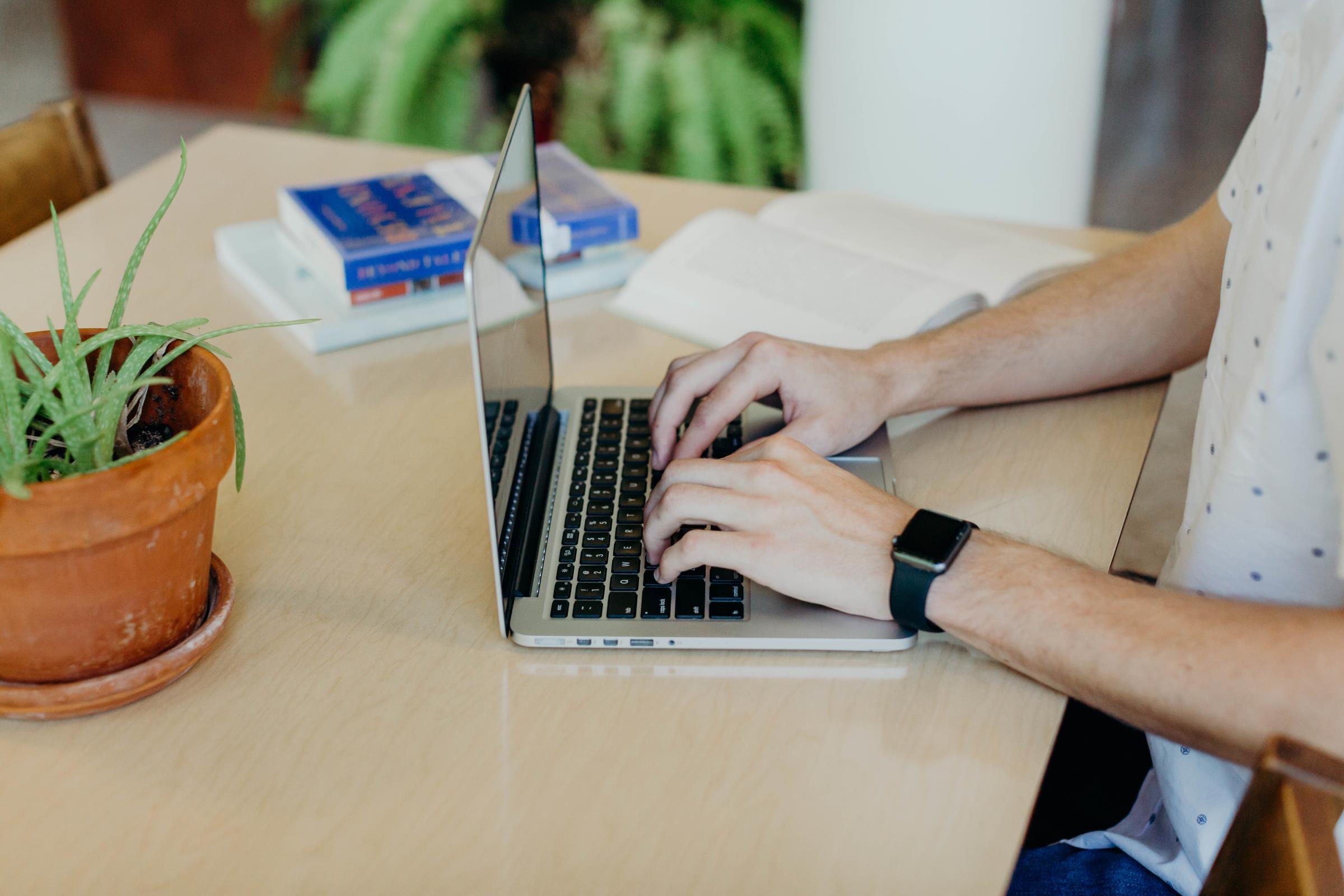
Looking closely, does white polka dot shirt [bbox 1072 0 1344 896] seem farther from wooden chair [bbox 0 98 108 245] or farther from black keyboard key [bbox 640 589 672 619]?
wooden chair [bbox 0 98 108 245]

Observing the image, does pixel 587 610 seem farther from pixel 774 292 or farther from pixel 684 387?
pixel 774 292

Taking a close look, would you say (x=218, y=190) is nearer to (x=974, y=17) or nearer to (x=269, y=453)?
(x=269, y=453)

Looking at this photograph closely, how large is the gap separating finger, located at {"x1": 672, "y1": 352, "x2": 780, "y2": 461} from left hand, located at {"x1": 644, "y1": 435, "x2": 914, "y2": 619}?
8cm

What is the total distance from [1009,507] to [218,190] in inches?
40.9

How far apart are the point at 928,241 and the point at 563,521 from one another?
1.95 ft

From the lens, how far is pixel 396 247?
1098 millimetres

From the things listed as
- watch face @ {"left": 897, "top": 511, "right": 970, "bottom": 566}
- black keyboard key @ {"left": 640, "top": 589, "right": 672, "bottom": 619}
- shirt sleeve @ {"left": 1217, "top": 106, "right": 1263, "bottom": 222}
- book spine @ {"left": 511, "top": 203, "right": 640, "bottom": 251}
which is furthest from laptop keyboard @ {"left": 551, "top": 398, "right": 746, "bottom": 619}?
shirt sleeve @ {"left": 1217, "top": 106, "right": 1263, "bottom": 222}

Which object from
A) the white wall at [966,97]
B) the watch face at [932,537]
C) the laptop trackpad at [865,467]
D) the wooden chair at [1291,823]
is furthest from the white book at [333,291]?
the white wall at [966,97]

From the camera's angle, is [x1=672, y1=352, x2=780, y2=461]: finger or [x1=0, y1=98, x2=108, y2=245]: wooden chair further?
[x1=0, y1=98, x2=108, y2=245]: wooden chair

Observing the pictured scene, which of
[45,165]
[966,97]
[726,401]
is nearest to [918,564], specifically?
[726,401]

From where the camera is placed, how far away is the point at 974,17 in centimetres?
211

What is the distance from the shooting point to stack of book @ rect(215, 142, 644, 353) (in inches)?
43.2

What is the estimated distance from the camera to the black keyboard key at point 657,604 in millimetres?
724

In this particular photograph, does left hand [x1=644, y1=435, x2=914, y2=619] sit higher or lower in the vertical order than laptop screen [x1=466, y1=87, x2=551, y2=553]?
lower
